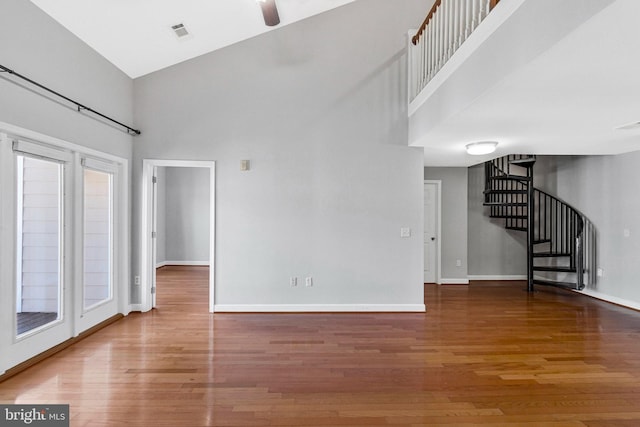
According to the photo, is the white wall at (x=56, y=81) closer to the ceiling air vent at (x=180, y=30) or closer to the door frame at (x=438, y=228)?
the ceiling air vent at (x=180, y=30)

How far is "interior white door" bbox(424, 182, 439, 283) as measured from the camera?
20.9 feet

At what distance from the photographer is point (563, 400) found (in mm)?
2463

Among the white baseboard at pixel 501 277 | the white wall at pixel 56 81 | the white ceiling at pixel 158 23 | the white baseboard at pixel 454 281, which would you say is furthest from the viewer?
the white baseboard at pixel 501 277

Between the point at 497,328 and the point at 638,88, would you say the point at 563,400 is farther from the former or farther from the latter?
the point at 638,88

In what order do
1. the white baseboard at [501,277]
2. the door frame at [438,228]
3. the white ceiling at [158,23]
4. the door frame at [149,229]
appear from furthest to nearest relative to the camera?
the white baseboard at [501,277] → the door frame at [438,228] → the door frame at [149,229] → the white ceiling at [158,23]

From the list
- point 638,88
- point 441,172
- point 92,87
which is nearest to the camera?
point 638,88

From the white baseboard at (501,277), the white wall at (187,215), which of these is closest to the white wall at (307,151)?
the white baseboard at (501,277)

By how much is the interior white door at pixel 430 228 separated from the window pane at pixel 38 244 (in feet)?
18.1

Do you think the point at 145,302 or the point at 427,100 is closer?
the point at 427,100

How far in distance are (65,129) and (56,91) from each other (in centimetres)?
35

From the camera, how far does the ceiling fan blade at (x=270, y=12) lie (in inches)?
145

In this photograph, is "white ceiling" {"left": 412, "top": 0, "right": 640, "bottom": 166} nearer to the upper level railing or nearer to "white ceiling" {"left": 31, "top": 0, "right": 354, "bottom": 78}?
the upper level railing

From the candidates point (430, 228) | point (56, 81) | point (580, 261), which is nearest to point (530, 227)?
point (580, 261)

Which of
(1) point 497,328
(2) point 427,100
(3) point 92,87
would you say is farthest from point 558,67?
(3) point 92,87
